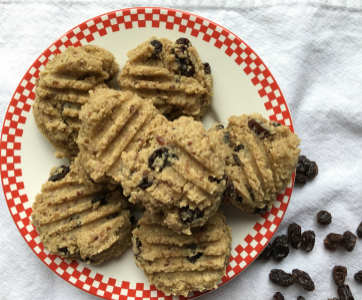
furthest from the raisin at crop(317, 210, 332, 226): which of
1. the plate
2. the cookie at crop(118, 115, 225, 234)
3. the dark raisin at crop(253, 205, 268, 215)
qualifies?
the cookie at crop(118, 115, 225, 234)

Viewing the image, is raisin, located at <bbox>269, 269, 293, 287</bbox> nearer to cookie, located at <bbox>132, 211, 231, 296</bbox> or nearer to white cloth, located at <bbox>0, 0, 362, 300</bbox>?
white cloth, located at <bbox>0, 0, 362, 300</bbox>

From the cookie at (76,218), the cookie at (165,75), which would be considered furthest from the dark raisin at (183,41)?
the cookie at (76,218)

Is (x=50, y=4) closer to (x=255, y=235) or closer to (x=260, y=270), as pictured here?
(x=255, y=235)

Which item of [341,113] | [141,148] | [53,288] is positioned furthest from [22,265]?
[341,113]

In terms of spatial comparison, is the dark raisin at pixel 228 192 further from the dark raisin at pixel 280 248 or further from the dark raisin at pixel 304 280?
the dark raisin at pixel 304 280

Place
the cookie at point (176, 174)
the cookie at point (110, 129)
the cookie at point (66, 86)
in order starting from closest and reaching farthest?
1. the cookie at point (176, 174)
2. the cookie at point (110, 129)
3. the cookie at point (66, 86)

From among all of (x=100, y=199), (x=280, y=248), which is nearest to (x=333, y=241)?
(x=280, y=248)

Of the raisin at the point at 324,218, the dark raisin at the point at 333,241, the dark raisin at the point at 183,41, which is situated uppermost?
the dark raisin at the point at 183,41

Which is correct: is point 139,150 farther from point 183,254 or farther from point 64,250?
point 64,250
